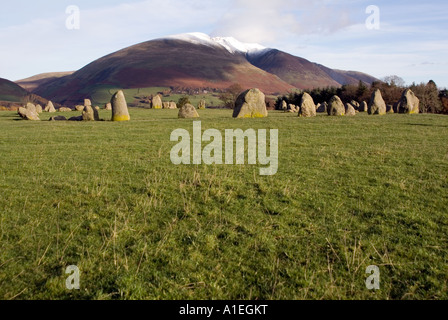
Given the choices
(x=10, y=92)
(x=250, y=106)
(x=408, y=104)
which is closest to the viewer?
(x=250, y=106)

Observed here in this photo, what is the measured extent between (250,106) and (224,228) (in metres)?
22.8

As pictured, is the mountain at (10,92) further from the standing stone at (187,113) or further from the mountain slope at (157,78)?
the standing stone at (187,113)

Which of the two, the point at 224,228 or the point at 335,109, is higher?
the point at 335,109

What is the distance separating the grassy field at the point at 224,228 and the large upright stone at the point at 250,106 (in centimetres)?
1654

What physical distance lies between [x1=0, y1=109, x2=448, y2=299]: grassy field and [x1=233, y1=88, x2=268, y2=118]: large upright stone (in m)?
16.5

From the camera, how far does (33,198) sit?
7527 mm

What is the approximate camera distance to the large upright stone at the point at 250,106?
2767 cm

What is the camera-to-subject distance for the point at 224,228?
6066 millimetres

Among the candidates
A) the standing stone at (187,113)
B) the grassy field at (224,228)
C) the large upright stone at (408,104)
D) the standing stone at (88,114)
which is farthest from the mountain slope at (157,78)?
the grassy field at (224,228)

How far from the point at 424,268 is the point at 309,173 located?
5.10 m

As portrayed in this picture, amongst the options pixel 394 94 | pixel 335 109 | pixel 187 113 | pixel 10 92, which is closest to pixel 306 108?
pixel 335 109

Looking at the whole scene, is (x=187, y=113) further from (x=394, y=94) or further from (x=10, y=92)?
(x=10, y=92)
